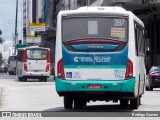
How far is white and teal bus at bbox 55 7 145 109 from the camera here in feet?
66.3

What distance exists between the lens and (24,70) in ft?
193

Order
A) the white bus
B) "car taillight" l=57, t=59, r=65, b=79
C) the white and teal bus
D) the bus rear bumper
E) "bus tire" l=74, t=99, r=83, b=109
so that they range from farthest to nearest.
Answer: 1. the white bus
2. "bus tire" l=74, t=99, r=83, b=109
3. "car taillight" l=57, t=59, r=65, b=79
4. the white and teal bus
5. the bus rear bumper

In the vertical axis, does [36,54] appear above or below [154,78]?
below

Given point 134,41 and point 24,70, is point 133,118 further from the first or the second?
point 24,70

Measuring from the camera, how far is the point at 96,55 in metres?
20.3

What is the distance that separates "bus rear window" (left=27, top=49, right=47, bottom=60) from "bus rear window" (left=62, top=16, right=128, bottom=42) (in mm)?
38375

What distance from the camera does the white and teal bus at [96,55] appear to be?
20.2m

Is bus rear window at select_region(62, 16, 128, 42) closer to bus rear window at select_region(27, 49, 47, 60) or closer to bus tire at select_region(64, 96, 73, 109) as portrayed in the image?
bus tire at select_region(64, 96, 73, 109)

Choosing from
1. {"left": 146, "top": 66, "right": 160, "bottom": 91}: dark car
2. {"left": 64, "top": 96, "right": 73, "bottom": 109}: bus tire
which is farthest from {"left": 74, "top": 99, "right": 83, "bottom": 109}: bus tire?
{"left": 146, "top": 66, "right": 160, "bottom": 91}: dark car

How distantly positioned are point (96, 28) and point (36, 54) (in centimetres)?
3880

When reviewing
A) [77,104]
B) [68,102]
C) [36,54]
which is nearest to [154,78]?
[77,104]

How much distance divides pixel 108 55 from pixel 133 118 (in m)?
3.06

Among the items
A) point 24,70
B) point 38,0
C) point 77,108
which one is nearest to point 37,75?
point 24,70

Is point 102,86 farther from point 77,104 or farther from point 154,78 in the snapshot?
point 154,78
